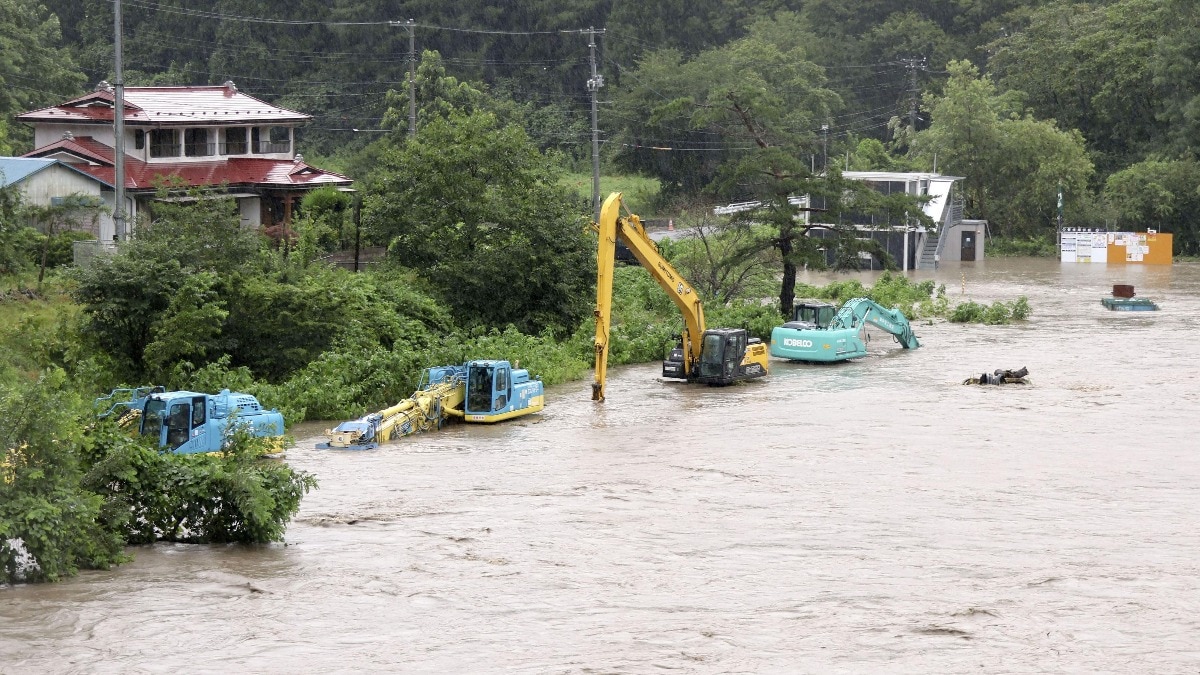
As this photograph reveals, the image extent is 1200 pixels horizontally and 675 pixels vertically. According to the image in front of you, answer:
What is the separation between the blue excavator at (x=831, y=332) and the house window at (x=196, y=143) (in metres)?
23.1

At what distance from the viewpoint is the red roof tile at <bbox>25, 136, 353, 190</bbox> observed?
54.0 metres

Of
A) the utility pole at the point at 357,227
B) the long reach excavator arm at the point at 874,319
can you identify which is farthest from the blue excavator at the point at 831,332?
the utility pole at the point at 357,227

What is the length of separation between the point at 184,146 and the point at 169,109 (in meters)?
1.52

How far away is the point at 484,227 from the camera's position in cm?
4481

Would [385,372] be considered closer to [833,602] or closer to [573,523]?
[573,523]

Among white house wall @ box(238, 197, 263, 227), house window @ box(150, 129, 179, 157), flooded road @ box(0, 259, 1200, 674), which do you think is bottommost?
flooded road @ box(0, 259, 1200, 674)

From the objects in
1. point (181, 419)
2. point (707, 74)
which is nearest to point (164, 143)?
point (181, 419)

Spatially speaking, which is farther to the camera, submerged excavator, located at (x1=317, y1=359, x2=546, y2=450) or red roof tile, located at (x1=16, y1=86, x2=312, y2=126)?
red roof tile, located at (x1=16, y1=86, x2=312, y2=126)

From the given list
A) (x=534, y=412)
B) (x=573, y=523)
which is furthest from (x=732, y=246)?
(x=573, y=523)

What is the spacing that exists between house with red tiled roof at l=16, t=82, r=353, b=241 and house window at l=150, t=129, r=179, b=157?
0.04 meters

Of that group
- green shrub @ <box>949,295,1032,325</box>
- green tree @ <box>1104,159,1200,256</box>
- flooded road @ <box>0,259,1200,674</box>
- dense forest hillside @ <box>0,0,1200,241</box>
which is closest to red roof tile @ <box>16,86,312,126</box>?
dense forest hillside @ <box>0,0,1200,241</box>

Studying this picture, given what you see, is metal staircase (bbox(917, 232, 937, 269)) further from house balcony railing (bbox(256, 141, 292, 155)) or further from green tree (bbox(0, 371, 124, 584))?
green tree (bbox(0, 371, 124, 584))

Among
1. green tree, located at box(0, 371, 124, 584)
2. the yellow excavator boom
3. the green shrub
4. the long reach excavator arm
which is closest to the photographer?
green tree, located at box(0, 371, 124, 584)

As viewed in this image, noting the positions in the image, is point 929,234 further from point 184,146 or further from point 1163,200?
point 184,146
